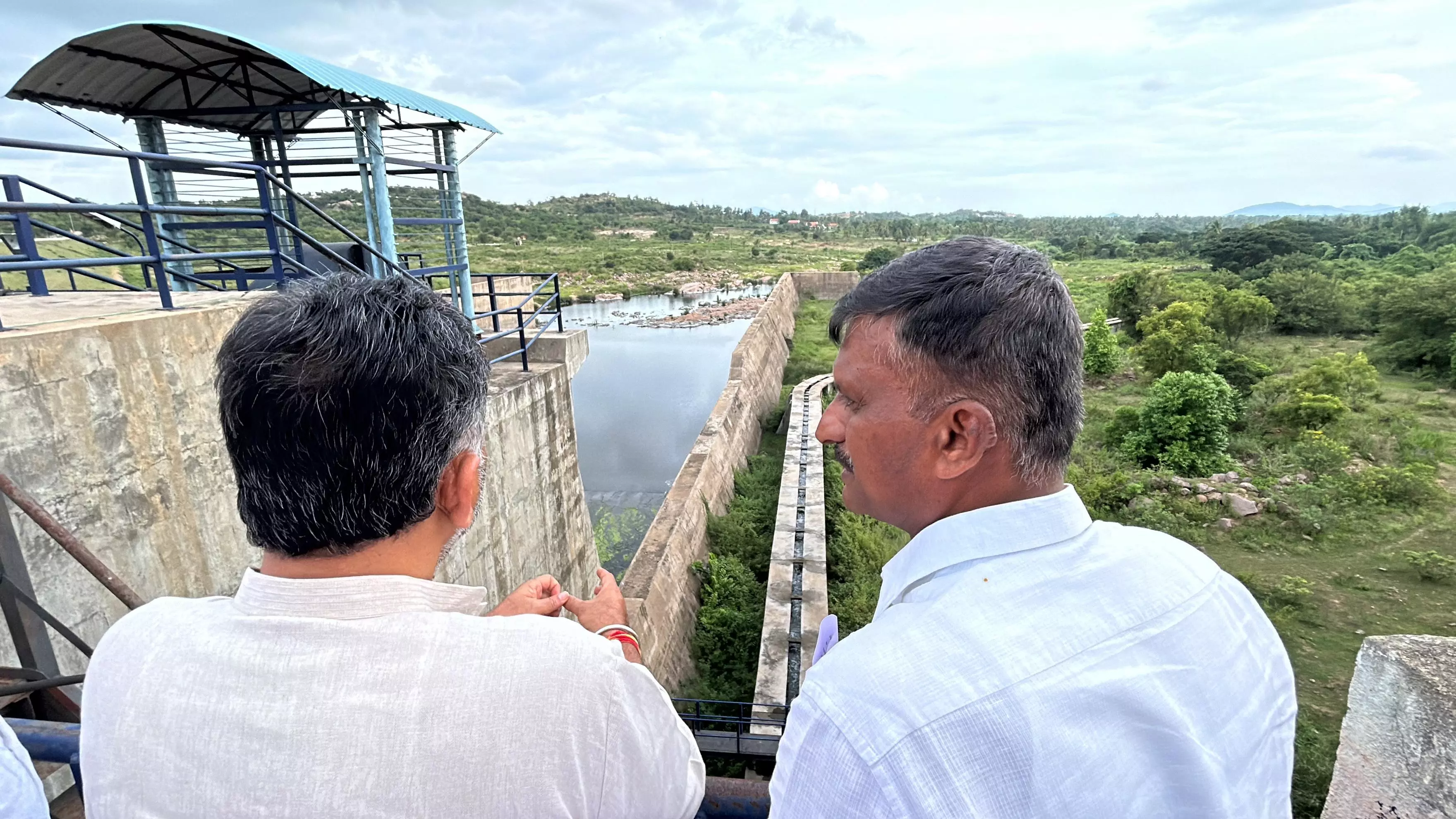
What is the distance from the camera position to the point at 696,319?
134 ft

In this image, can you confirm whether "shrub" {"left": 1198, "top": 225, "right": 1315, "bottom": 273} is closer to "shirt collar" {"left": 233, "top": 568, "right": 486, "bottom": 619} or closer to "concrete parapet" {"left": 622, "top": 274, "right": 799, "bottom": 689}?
"concrete parapet" {"left": 622, "top": 274, "right": 799, "bottom": 689}

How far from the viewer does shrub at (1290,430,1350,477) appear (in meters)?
11.8

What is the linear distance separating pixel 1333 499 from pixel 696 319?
108 feet

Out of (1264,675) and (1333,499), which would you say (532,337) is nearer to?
A: (1264,675)

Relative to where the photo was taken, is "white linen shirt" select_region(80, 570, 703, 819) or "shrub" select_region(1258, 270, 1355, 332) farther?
"shrub" select_region(1258, 270, 1355, 332)

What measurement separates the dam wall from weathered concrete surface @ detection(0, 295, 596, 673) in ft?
6.70

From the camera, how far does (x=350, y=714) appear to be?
0.79m

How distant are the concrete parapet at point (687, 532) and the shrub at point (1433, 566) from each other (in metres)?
9.50

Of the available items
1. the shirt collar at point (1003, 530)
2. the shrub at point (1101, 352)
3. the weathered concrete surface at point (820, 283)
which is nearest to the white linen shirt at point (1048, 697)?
the shirt collar at point (1003, 530)

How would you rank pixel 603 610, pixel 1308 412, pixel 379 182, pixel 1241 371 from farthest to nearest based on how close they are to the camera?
1. pixel 1241 371
2. pixel 1308 412
3. pixel 379 182
4. pixel 603 610

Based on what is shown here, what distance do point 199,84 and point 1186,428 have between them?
15083mm

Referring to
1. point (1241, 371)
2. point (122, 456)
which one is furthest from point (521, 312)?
point (1241, 371)

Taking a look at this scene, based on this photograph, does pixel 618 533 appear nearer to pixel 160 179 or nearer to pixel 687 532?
pixel 687 532

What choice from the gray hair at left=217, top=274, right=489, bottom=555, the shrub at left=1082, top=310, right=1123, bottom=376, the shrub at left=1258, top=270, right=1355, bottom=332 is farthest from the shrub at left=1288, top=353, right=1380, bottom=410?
the gray hair at left=217, top=274, right=489, bottom=555
